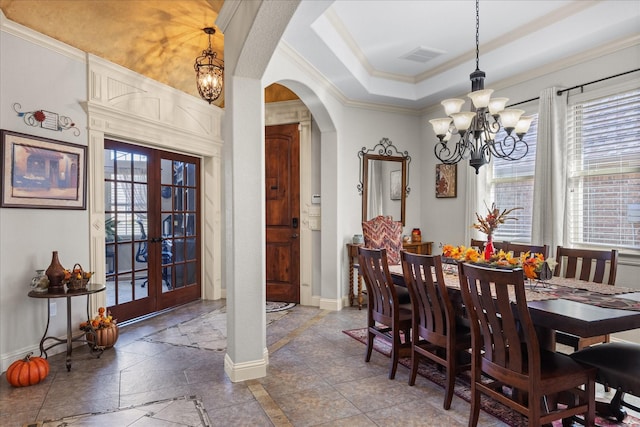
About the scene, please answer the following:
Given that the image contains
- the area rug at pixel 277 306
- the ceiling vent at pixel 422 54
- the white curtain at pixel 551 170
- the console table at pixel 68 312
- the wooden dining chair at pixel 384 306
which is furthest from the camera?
the area rug at pixel 277 306

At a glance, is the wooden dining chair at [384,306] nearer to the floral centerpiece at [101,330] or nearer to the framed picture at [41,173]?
the floral centerpiece at [101,330]

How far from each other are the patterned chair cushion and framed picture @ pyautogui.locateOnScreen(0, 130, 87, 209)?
10.2ft

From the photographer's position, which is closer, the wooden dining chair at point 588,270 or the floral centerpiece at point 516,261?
the floral centerpiece at point 516,261

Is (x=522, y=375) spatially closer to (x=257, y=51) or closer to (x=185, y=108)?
(x=257, y=51)

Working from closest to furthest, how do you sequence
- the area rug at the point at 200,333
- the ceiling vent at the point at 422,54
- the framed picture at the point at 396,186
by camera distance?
1. the area rug at the point at 200,333
2. the ceiling vent at the point at 422,54
3. the framed picture at the point at 396,186

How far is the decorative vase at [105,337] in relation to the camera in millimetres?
3467

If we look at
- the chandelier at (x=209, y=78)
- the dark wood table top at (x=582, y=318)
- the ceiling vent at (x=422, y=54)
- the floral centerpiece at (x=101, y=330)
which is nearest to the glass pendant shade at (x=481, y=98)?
the dark wood table top at (x=582, y=318)

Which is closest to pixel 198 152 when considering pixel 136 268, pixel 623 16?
pixel 136 268

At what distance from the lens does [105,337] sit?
11.5ft

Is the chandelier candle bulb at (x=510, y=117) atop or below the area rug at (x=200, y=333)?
atop

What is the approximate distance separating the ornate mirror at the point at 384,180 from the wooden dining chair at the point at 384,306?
2.25m

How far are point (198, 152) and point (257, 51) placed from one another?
2901 mm

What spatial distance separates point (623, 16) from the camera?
327cm

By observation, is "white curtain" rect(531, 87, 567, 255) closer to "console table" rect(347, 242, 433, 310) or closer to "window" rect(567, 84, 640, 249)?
"window" rect(567, 84, 640, 249)
